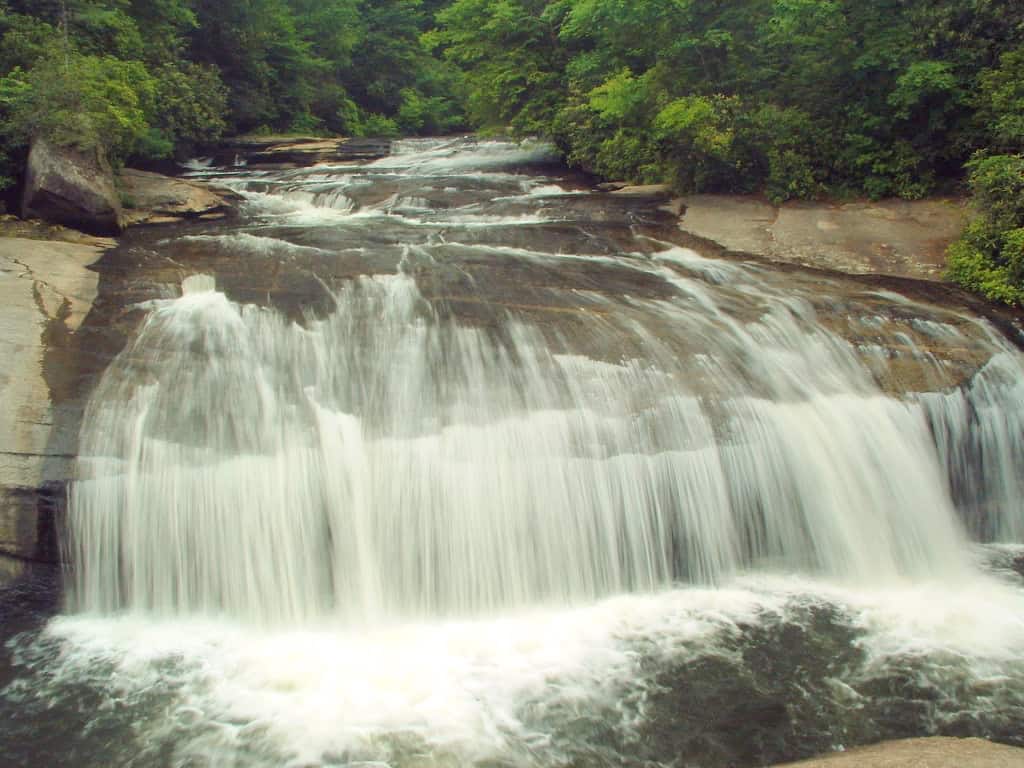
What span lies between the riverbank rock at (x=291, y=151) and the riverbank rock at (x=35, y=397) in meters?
12.0

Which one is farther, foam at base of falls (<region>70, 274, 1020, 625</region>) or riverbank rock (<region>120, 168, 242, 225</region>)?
riverbank rock (<region>120, 168, 242, 225</region>)

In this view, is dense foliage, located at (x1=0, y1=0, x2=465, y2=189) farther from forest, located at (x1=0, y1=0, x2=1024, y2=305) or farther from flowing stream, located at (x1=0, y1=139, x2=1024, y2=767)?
flowing stream, located at (x1=0, y1=139, x2=1024, y2=767)

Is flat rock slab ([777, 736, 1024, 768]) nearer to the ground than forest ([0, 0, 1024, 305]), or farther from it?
nearer to the ground

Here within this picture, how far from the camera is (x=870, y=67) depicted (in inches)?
488

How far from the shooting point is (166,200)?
13125mm

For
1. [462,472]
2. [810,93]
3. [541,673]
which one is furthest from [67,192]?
[810,93]

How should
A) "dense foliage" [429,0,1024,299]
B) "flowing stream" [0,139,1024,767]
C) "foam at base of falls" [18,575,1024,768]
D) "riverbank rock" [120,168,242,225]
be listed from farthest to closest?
"riverbank rock" [120,168,242,225]
"dense foliage" [429,0,1024,299]
"flowing stream" [0,139,1024,767]
"foam at base of falls" [18,575,1024,768]

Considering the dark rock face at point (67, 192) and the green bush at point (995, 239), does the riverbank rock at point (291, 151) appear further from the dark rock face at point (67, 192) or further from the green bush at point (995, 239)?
the green bush at point (995, 239)

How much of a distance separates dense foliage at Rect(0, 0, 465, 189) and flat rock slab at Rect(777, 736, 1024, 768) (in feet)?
39.3

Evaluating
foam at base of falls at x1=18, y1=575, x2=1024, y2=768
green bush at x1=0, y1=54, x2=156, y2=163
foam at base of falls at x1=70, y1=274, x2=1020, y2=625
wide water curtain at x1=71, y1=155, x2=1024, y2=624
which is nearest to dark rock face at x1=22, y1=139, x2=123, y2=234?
green bush at x1=0, y1=54, x2=156, y2=163

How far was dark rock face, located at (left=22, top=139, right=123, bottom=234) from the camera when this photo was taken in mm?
10703

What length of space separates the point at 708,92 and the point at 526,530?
1044cm

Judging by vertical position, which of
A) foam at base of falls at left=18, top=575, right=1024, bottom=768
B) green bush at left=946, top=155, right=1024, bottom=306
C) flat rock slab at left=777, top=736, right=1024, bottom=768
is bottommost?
flat rock slab at left=777, top=736, right=1024, bottom=768

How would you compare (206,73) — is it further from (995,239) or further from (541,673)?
(541,673)
